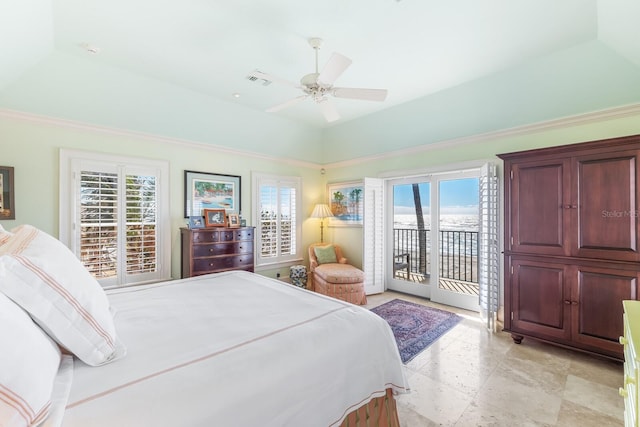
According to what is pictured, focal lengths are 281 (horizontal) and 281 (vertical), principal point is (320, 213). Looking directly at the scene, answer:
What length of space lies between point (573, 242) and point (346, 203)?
338cm

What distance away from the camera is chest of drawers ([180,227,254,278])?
3.72 m

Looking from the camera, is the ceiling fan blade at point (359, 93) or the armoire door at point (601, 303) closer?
the armoire door at point (601, 303)

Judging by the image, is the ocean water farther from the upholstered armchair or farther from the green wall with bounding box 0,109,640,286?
the upholstered armchair

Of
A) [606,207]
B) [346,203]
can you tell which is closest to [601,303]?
[606,207]

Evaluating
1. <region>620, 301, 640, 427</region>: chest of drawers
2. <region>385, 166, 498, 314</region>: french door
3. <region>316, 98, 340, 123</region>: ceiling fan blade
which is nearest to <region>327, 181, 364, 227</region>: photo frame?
<region>385, 166, 498, 314</region>: french door

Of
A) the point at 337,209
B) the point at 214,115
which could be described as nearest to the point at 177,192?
the point at 214,115

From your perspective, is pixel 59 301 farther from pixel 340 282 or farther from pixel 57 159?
pixel 340 282

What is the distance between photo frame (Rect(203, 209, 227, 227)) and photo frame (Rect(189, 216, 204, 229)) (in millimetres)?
58

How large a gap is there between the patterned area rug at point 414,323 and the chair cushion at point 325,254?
4.09 feet

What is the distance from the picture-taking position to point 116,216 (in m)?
3.56

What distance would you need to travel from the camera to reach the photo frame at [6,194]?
9.44 feet

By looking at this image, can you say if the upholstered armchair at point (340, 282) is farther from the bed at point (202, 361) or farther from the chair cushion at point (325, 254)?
the bed at point (202, 361)

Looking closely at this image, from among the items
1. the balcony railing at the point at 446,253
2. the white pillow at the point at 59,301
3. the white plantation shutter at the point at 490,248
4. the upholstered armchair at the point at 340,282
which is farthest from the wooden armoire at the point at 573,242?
the white pillow at the point at 59,301

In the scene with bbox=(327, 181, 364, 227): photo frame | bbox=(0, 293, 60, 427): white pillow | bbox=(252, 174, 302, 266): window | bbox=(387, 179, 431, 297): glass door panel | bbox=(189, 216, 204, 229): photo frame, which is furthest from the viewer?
bbox=(327, 181, 364, 227): photo frame
